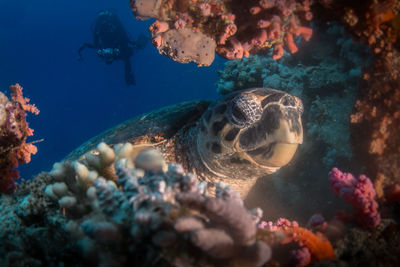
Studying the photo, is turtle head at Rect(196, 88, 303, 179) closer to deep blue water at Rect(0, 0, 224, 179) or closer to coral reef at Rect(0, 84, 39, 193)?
coral reef at Rect(0, 84, 39, 193)

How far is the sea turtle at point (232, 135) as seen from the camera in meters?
2.07

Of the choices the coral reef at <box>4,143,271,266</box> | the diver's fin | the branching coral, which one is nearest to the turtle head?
the coral reef at <box>4,143,271,266</box>

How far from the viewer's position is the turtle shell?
310cm

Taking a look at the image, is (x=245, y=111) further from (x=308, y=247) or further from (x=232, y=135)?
(x=308, y=247)

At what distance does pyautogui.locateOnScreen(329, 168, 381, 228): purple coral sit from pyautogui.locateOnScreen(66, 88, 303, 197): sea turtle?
46 cm

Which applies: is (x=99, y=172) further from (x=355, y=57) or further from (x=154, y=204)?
(x=355, y=57)

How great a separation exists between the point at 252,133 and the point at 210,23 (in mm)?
1204

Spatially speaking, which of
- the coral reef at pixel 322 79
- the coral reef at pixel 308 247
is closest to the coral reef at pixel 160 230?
the coral reef at pixel 308 247

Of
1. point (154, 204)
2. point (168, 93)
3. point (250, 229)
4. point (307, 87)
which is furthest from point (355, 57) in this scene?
point (168, 93)

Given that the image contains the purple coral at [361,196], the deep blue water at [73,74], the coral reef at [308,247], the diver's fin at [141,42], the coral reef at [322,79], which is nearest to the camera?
the coral reef at [308,247]

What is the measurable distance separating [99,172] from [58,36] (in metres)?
73.4

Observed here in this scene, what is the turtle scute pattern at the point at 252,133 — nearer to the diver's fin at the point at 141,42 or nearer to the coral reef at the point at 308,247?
the coral reef at the point at 308,247

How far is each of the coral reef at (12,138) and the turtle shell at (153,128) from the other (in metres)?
0.90

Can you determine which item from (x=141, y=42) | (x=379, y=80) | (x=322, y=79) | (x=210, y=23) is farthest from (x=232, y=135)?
(x=141, y=42)
